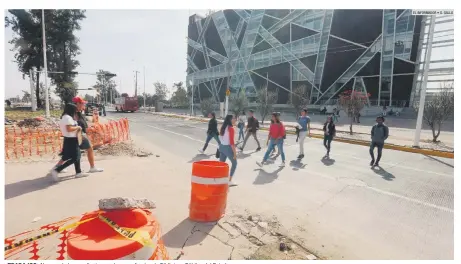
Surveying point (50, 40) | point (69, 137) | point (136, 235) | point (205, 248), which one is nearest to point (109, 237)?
point (136, 235)

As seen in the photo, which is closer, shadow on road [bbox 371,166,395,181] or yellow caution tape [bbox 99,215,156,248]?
yellow caution tape [bbox 99,215,156,248]

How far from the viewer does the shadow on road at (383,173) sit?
20.5 feet

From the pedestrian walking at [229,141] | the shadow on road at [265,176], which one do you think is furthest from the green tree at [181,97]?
the pedestrian walking at [229,141]

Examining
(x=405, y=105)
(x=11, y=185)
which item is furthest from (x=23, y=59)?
(x=405, y=105)

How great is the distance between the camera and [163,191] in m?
4.64

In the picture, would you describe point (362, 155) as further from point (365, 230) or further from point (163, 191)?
point (163, 191)

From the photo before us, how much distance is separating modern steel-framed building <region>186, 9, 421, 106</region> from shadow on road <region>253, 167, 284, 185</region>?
59.0ft

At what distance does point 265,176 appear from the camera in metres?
6.10

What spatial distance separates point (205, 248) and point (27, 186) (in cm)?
400

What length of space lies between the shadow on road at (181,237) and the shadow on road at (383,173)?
206 inches

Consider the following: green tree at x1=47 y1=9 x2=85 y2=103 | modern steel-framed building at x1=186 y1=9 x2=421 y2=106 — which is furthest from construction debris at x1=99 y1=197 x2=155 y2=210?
green tree at x1=47 y1=9 x2=85 y2=103

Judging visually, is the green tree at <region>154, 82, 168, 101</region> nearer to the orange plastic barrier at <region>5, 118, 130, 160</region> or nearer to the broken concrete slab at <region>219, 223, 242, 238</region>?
the orange plastic barrier at <region>5, 118, 130, 160</region>

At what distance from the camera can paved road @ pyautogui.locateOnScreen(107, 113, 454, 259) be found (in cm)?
316
